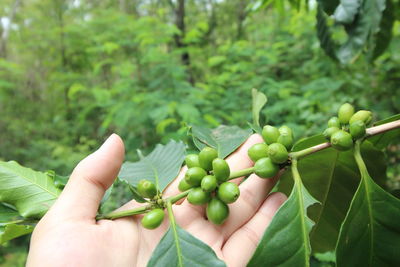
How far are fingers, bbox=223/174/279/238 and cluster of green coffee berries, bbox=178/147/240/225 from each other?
19 cm

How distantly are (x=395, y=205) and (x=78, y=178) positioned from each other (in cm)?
106

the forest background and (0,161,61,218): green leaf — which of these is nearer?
(0,161,61,218): green leaf

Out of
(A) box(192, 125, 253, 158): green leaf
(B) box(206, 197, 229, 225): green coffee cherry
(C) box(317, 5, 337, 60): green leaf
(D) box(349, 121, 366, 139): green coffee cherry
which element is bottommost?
(B) box(206, 197, 229, 225): green coffee cherry

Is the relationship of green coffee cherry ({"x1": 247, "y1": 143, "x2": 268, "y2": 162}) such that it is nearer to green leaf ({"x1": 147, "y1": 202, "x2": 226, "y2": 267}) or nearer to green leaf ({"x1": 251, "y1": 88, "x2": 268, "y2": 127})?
green leaf ({"x1": 251, "y1": 88, "x2": 268, "y2": 127})

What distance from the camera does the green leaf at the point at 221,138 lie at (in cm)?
120

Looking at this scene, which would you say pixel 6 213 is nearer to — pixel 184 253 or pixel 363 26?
pixel 184 253

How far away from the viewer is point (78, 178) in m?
1.09

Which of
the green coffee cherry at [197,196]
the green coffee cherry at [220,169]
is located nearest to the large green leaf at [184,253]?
the green coffee cherry at [197,196]

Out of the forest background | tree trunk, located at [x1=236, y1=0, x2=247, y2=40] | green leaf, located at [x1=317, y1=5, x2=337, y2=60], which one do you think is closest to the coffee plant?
the forest background

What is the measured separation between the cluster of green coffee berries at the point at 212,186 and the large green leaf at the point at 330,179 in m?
0.30

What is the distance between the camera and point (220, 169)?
99cm

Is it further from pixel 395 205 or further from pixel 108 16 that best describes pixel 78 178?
pixel 108 16

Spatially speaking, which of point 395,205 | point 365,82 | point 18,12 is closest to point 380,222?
point 395,205

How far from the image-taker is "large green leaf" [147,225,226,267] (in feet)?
2.96
